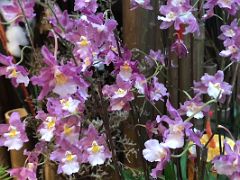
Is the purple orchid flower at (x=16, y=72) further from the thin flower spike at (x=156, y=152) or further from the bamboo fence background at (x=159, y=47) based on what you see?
the bamboo fence background at (x=159, y=47)

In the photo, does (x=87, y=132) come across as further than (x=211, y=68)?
No

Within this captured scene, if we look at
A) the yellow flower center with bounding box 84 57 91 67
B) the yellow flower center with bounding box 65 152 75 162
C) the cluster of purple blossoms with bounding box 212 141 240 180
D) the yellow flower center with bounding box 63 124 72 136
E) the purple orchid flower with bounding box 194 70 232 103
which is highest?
the yellow flower center with bounding box 84 57 91 67

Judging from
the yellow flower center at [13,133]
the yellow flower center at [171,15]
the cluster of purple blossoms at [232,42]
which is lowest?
the yellow flower center at [13,133]

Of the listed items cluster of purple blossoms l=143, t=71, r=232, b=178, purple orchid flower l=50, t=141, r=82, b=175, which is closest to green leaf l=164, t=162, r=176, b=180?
cluster of purple blossoms l=143, t=71, r=232, b=178

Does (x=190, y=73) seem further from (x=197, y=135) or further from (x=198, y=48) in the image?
(x=197, y=135)

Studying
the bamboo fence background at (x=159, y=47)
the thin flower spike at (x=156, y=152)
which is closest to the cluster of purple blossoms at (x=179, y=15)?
the thin flower spike at (x=156, y=152)

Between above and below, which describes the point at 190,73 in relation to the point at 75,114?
below

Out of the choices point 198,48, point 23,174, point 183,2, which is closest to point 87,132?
point 23,174

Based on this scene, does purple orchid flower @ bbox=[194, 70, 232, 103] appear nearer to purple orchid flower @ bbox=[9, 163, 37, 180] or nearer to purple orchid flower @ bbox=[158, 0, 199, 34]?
purple orchid flower @ bbox=[158, 0, 199, 34]

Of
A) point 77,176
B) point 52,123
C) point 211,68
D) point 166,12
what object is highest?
point 166,12
